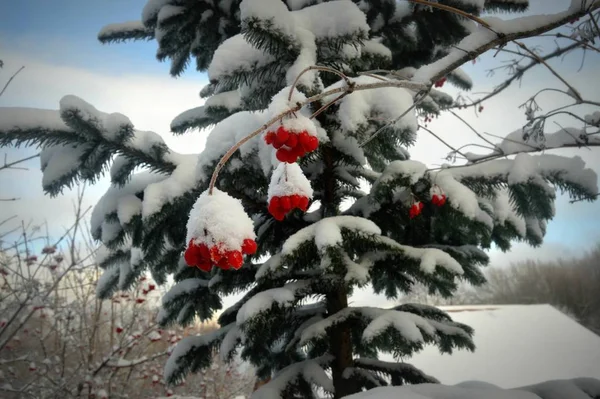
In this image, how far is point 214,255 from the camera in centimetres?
77

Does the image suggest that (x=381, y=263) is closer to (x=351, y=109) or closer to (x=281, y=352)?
(x=351, y=109)

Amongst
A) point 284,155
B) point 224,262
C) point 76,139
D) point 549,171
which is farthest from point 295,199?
point 549,171

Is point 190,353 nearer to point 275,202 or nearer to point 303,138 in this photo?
point 275,202

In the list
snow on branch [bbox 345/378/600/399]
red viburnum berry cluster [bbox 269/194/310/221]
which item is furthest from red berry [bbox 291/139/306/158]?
snow on branch [bbox 345/378/600/399]

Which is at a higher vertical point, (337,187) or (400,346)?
(337,187)

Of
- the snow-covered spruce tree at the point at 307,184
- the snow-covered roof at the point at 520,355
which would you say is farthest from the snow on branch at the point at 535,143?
the snow-covered roof at the point at 520,355

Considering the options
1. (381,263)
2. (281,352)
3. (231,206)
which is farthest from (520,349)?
(231,206)

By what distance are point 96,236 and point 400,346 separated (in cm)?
172

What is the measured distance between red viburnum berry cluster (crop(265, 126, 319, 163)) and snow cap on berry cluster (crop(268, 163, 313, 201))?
0.05m

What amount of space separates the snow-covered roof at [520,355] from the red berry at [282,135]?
592 cm

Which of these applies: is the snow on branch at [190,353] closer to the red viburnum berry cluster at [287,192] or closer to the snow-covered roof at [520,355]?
the red viburnum berry cluster at [287,192]

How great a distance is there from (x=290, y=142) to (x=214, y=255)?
14.5 inches

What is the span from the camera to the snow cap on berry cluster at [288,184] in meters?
1.01

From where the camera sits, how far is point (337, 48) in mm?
1699
